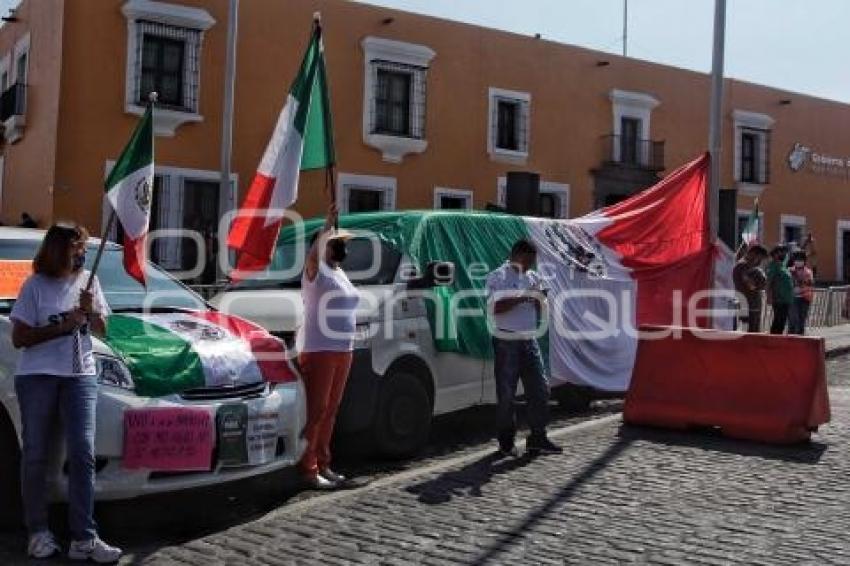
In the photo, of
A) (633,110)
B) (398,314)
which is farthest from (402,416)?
(633,110)

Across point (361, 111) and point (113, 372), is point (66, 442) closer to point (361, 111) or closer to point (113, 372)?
point (113, 372)

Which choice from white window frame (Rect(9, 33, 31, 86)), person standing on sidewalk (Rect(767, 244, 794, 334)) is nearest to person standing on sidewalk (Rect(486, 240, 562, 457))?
person standing on sidewalk (Rect(767, 244, 794, 334))

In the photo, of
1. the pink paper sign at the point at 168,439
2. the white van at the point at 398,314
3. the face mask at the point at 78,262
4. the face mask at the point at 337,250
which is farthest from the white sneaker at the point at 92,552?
the face mask at the point at 337,250

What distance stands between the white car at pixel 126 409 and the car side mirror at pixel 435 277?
1.75 m

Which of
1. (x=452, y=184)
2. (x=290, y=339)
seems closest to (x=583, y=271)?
(x=290, y=339)

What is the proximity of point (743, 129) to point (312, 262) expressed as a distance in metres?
28.9

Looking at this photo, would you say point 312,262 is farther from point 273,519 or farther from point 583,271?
point 583,271

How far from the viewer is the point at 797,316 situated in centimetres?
1505

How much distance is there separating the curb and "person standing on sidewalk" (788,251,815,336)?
7.30m

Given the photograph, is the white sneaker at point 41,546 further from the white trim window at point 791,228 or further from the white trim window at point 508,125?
the white trim window at point 791,228

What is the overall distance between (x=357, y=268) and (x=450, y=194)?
17748 mm

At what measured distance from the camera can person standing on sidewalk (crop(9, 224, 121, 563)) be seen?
16.1 ft

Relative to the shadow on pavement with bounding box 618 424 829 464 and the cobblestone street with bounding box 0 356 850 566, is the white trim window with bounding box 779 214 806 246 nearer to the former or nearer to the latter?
the shadow on pavement with bounding box 618 424 829 464

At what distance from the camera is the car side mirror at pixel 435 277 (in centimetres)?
762
